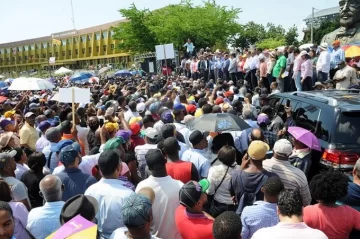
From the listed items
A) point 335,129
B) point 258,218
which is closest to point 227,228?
point 258,218

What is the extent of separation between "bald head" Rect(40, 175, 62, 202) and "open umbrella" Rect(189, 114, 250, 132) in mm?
2940

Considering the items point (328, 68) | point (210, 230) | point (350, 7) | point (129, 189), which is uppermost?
point (350, 7)

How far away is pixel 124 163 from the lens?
5.24 metres

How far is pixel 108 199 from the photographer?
3826mm

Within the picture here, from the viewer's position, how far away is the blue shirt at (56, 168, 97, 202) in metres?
4.48

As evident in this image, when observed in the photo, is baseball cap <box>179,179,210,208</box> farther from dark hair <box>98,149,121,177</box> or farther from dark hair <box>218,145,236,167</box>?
dark hair <box>218,145,236,167</box>

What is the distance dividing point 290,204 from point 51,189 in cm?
216

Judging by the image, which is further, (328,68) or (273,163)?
(328,68)

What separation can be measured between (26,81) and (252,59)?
27.7 ft

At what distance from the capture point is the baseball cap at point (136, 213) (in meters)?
2.89

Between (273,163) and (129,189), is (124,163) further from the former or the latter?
(273,163)

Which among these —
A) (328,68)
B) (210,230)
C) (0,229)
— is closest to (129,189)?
(210,230)

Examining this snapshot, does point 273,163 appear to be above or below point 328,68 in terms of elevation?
below

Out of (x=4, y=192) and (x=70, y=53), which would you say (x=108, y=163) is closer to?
(x=4, y=192)
